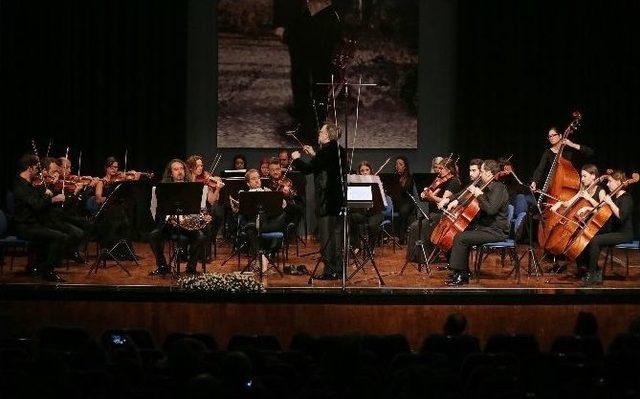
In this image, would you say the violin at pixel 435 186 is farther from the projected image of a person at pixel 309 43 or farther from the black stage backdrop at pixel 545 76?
the projected image of a person at pixel 309 43

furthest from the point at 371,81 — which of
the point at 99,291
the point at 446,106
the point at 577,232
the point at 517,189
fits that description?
the point at 99,291

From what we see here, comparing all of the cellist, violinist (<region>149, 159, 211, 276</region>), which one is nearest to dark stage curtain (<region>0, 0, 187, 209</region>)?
violinist (<region>149, 159, 211, 276</region>)

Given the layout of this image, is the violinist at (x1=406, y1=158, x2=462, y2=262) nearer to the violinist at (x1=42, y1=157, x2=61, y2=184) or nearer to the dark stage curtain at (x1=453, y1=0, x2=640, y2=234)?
the dark stage curtain at (x1=453, y1=0, x2=640, y2=234)

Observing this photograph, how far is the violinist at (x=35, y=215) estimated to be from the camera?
9812 mm

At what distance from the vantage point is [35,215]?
998 cm

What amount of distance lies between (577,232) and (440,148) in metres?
5.75

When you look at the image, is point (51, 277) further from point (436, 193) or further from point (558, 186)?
point (558, 186)

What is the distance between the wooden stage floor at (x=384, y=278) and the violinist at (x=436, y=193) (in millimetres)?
285

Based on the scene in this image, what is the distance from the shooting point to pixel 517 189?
1348 centimetres

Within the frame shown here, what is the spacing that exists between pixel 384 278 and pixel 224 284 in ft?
7.37

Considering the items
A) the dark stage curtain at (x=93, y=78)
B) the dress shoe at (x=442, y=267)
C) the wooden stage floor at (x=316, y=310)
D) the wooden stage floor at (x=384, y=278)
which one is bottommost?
the wooden stage floor at (x=316, y=310)

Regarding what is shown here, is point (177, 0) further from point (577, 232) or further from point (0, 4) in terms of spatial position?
point (577, 232)

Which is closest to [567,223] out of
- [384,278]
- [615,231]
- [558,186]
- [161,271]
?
[615,231]

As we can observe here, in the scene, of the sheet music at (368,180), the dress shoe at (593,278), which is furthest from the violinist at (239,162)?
the dress shoe at (593,278)
